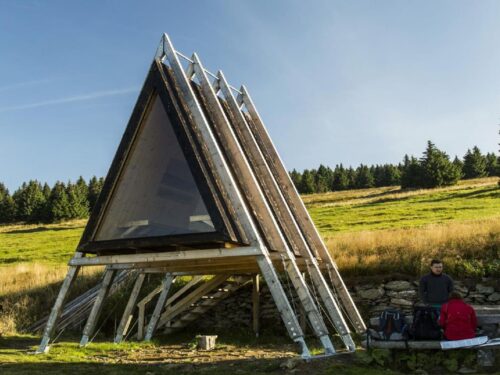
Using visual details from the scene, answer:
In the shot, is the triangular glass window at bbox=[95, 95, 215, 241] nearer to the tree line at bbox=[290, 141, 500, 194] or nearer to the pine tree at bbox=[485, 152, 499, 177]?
the tree line at bbox=[290, 141, 500, 194]

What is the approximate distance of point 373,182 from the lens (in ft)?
301

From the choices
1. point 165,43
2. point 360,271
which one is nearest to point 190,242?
point 165,43

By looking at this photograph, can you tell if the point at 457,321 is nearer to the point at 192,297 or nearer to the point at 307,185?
the point at 192,297

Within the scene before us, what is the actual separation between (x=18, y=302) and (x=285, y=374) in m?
14.6

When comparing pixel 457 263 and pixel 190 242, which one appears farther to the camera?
pixel 457 263

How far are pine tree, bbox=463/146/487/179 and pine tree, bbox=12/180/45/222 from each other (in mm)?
64335

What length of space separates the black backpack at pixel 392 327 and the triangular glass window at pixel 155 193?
376cm

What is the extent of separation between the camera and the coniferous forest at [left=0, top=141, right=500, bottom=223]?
58.0m

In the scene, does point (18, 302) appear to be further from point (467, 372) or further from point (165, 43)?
point (467, 372)

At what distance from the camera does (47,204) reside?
69000 mm

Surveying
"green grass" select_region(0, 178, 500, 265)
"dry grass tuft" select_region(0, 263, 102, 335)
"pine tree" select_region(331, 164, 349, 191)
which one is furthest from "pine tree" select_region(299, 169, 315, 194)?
"dry grass tuft" select_region(0, 263, 102, 335)

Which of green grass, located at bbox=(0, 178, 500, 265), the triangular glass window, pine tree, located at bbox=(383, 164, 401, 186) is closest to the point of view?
the triangular glass window

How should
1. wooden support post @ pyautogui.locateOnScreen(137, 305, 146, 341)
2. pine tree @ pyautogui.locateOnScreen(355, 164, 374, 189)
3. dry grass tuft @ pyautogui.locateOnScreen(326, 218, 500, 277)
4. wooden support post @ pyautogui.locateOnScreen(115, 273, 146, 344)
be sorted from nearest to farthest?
1. dry grass tuft @ pyautogui.locateOnScreen(326, 218, 500, 277)
2. wooden support post @ pyautogui.locateOnScreen(115, 273, 146, 344)
3. wooden support post @ pyautogui.locateOnScreen(137, 305, 146, 341)
4. pine tree @ pyautogui.locateOnScreen(355, 164, 374, 189)

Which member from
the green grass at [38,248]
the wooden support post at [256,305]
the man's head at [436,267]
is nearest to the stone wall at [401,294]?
the wooden support post at [256,305]
